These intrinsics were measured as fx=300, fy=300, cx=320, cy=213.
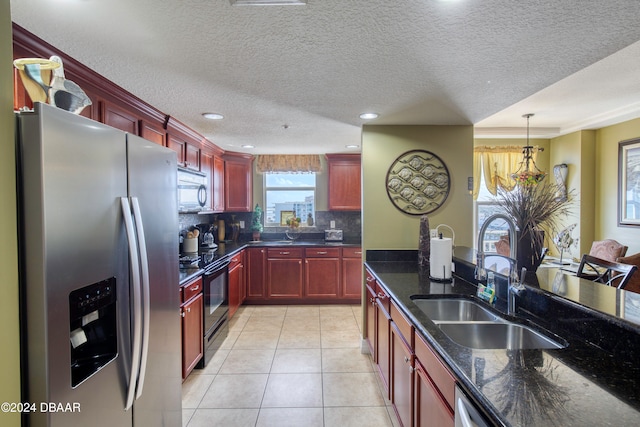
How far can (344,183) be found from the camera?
4.83 m

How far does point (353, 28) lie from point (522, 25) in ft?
2.40

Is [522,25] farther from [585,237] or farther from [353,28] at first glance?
[585,237]

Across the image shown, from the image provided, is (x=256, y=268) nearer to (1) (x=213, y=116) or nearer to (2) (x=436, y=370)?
(1) (x=213, y=116)

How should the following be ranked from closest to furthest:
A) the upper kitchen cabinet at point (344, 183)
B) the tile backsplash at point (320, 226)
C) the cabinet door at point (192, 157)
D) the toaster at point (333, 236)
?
1. the cabinet door at point (192, 157)
2. the upper kitchen cabinet at point (344, 183)
3. the toaster at point (333, 236)
4. the tile backsplash at point (320, 226)

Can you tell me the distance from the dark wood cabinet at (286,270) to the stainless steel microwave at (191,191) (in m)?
1.32

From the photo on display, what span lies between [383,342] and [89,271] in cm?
195

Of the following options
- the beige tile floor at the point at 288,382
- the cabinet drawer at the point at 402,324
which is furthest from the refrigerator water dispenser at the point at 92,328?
the cabinet drawer at the point at 402,324

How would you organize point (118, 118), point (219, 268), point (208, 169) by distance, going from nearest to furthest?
point (118, 118) → point (219, 268) → point (208, 169)

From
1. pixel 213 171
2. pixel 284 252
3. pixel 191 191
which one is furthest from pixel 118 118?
pixel 284 252

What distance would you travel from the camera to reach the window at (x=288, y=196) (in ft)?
17.1

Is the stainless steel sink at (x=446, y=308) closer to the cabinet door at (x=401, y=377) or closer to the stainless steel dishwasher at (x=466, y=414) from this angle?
the cabinet door at (x=401, y=377)

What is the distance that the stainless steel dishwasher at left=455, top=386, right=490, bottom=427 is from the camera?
91 centimetres

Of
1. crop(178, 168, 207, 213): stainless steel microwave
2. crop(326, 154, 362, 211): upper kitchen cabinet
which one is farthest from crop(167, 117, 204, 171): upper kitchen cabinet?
crop(326, 154, 362, 211): upper kitchen cabinet

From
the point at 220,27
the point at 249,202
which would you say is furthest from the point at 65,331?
the point at 249,202
